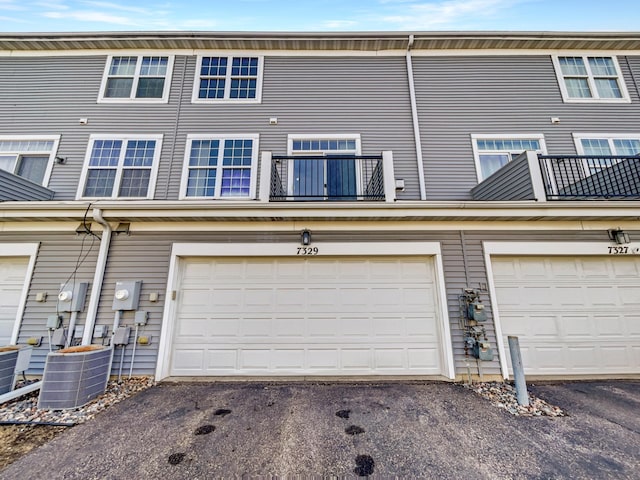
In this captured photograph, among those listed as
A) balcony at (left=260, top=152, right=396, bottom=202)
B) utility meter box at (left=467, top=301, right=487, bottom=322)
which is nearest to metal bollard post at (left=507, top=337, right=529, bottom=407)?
utility meter box at (left=467, top=301, right=487, bottom=322)

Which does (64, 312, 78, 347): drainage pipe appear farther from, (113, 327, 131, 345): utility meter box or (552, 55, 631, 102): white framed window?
(552, 55, 631, 102): white framed window

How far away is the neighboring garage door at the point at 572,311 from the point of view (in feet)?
15.0

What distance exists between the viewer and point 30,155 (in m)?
6.17

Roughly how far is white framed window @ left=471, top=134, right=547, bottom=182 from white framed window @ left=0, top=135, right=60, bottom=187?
10366 mm

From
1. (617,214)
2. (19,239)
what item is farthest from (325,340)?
(19,239)

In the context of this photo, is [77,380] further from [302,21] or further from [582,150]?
[582,150]

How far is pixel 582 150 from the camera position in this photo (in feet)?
20.6

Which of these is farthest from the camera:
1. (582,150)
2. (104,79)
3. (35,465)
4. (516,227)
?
(104,79)

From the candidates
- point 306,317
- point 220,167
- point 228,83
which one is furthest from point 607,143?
point 228,83

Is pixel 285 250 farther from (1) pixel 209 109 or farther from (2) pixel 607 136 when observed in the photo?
(2) pixel 607 136

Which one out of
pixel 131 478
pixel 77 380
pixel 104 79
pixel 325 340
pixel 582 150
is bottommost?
pixel 131 478

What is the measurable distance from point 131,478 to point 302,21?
9.57 meters

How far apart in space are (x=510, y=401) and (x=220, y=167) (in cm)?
702

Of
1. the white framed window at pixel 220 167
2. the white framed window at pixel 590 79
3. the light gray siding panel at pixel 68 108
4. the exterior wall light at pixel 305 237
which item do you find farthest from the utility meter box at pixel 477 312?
the light gray siding panel at pixel 68 108
